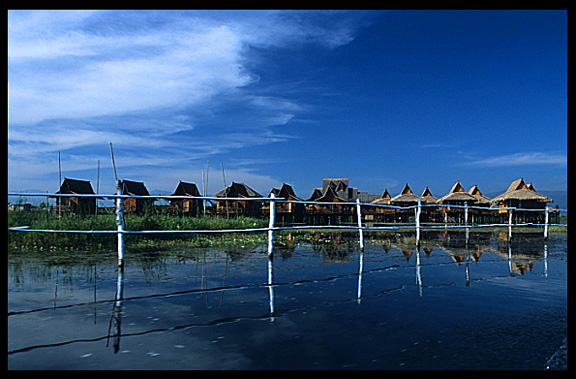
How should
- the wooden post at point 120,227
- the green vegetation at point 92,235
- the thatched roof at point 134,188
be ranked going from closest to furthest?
the wooden post at point 120,227 < the green vegetation at point 92,235 < the thatched roof at point 134,188

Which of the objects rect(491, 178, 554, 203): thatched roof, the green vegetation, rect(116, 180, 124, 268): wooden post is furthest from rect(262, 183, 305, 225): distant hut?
rect(116, 180, 124, 268): wooden post

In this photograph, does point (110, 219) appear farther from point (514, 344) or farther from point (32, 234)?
point (514, 344)

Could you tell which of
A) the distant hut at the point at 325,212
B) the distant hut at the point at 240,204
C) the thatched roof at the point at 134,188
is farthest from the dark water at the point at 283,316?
the thatched roof at the point at 134,188

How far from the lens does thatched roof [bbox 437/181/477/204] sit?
29.1 metres

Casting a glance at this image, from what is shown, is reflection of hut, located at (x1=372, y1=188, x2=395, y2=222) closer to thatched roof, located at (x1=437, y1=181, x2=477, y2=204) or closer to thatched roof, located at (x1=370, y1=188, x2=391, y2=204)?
thatched roof, located at (x1=370, y1=188, x2=391, y2=204)

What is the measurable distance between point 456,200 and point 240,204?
14.3 m

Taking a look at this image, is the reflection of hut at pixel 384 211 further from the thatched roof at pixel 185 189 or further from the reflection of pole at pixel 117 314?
the reflection of pole at pixel 117 314

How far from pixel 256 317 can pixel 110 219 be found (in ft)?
25.6

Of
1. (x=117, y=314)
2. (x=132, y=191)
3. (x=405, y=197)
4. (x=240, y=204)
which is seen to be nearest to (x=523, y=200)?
(x=405, y=197)

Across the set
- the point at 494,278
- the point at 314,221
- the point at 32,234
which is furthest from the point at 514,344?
the point at 314,221

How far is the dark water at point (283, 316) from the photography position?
2383 mm

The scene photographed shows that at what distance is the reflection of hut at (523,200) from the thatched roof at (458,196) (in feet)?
6.22

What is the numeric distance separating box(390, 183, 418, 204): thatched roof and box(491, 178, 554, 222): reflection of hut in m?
5.34
